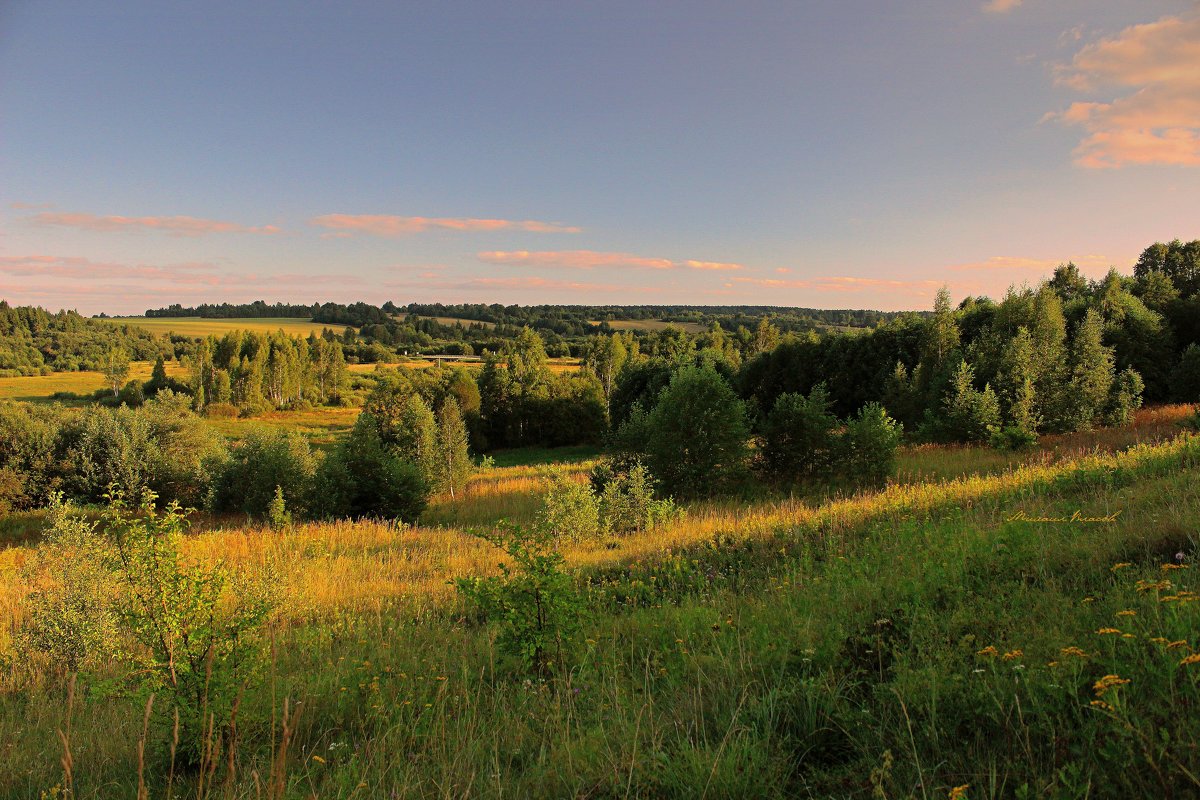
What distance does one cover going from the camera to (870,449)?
650 inches

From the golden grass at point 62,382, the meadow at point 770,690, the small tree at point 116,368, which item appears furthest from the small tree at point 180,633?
the small tree at point 116,368

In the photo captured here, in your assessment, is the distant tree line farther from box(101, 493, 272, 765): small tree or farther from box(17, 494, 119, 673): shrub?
box(101, 493, 272, 765): small tree

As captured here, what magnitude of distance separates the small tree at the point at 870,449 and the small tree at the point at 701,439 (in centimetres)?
298

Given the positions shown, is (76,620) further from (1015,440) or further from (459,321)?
(459,321)

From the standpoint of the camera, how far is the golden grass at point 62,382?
244 ft

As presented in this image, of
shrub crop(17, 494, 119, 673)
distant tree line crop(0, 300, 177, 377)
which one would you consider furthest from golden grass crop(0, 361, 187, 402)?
shrub crop(17, 494, 119, 673)

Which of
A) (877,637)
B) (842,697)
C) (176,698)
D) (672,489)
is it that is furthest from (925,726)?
(672,489)

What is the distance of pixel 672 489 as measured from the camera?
17.1 m

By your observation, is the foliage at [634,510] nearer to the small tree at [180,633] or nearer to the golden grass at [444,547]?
the golden grass at [444,547]

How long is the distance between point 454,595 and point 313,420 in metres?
77.1

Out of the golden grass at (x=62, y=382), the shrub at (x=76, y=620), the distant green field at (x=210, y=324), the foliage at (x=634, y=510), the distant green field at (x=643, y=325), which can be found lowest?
the golden grass at (x=62, y=382)

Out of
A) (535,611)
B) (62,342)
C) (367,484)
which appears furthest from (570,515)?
(62,342)

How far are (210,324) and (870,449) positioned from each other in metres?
171

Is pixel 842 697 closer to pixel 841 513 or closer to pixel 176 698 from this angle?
pixel 176 698
